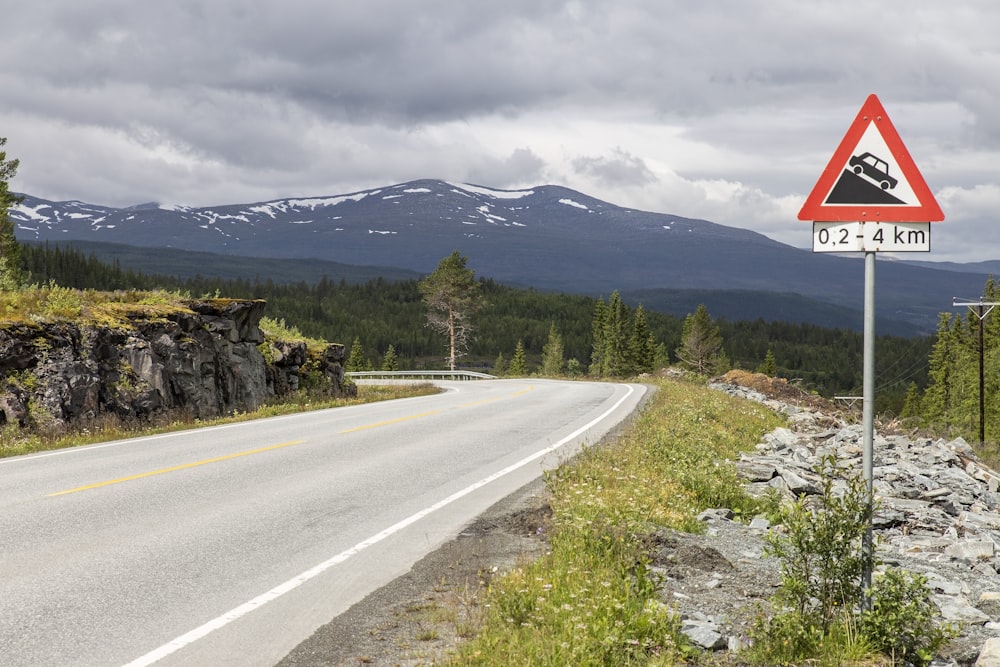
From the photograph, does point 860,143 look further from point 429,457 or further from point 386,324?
point 386,324

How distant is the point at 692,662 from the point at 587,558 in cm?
166

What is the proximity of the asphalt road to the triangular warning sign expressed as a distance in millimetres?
4331

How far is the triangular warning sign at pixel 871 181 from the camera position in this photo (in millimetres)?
5020

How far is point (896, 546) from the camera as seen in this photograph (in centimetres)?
820

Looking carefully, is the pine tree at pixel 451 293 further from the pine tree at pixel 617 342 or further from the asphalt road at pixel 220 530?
the asphalt road at pixel 220 530

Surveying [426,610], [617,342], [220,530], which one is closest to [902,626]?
[426,610]

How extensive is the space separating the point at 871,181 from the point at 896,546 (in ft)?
15.7

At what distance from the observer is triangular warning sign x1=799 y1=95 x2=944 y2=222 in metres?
5.02

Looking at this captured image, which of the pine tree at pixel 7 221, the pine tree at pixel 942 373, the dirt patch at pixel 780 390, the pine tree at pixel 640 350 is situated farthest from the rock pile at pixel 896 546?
the pine tree at pixel 942 373

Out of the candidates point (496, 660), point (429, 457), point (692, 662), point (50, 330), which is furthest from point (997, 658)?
point (50, 330)

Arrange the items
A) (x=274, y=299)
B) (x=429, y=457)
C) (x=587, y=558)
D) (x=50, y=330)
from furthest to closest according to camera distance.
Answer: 1. (x=274, y=299)
2. (x=50, y=330)
3. (x=429, y=457)
4. (x=587, y=558)

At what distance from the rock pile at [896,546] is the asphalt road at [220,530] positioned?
8.12ft

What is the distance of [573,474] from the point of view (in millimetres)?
9688

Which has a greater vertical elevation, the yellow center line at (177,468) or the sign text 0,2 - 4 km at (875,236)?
the sign text 0,2 - 4 km at (875,236)
